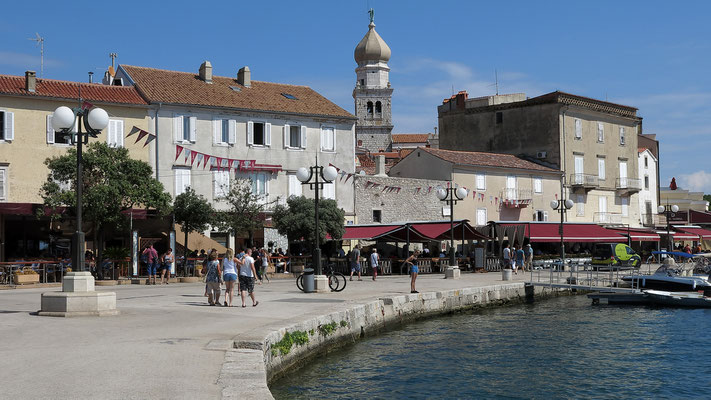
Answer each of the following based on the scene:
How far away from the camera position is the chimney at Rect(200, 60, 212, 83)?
42.9 meters

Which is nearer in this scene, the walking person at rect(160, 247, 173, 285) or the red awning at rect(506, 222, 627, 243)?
the walking person at rect(160, 247, 173, 285)

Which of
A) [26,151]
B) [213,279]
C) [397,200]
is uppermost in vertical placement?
[26,151]

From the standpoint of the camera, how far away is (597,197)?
59312 millimetres

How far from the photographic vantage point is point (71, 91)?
37.0 metres

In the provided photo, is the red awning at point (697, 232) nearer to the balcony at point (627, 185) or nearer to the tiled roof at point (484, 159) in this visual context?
the balcony at point (627, 185)

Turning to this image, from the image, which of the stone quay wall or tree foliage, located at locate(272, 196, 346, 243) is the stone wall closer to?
tree foliage, located at locate(272, 196, 346, 243)

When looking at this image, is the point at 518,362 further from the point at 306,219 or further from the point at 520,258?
the point at 520,258

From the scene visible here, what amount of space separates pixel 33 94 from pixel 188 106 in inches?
282

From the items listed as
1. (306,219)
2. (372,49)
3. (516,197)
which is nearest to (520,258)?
(306,219)

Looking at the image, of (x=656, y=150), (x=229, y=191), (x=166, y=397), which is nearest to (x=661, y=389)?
(x=166, y=397)

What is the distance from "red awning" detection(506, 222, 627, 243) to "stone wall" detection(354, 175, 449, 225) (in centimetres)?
624

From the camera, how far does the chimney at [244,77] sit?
44500 millimetres

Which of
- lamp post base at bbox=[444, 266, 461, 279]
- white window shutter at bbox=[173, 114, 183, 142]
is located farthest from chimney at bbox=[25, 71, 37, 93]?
lamp post base at bbox=[444, 266, 461, 279]

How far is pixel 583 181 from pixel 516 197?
6.95 m
